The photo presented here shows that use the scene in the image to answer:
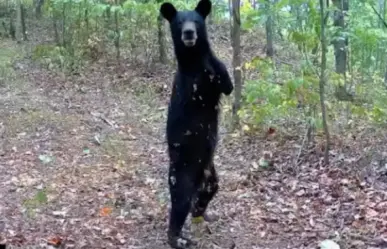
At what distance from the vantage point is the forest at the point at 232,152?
5418 millimetres

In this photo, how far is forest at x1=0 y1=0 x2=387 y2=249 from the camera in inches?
213

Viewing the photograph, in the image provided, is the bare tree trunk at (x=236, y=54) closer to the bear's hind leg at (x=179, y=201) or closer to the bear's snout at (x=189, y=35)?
the bear's snout at (x=189, y=35)

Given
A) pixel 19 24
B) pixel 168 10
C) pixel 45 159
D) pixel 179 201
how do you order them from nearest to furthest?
pixel 179 201 < pixel 168 10 < pixel 45 159 < pixel 19 24

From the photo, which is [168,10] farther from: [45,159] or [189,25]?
[45,159]

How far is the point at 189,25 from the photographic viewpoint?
4938 mm

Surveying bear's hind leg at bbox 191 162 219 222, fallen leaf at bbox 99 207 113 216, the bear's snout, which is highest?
the bear's snout

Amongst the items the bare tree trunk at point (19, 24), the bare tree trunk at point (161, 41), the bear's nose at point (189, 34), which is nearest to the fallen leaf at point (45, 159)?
the bear's nose at point (189, 34)

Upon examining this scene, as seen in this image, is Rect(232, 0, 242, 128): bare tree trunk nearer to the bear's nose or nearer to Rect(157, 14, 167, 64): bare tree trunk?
the bear's nose

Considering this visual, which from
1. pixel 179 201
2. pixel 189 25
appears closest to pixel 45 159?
pixel 179 201

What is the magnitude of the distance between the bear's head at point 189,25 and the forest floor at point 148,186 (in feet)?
5.93

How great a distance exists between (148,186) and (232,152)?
1552 mm

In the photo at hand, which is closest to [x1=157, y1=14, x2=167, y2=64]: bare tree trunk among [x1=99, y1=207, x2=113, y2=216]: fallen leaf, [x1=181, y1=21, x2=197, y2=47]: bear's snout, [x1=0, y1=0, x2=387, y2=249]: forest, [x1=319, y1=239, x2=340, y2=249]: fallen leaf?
[x1=0, y1=0, x2=387, y2=249]: forest

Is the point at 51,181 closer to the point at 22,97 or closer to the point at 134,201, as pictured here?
the point at 134,201

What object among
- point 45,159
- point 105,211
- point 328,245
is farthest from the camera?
point 45,159
